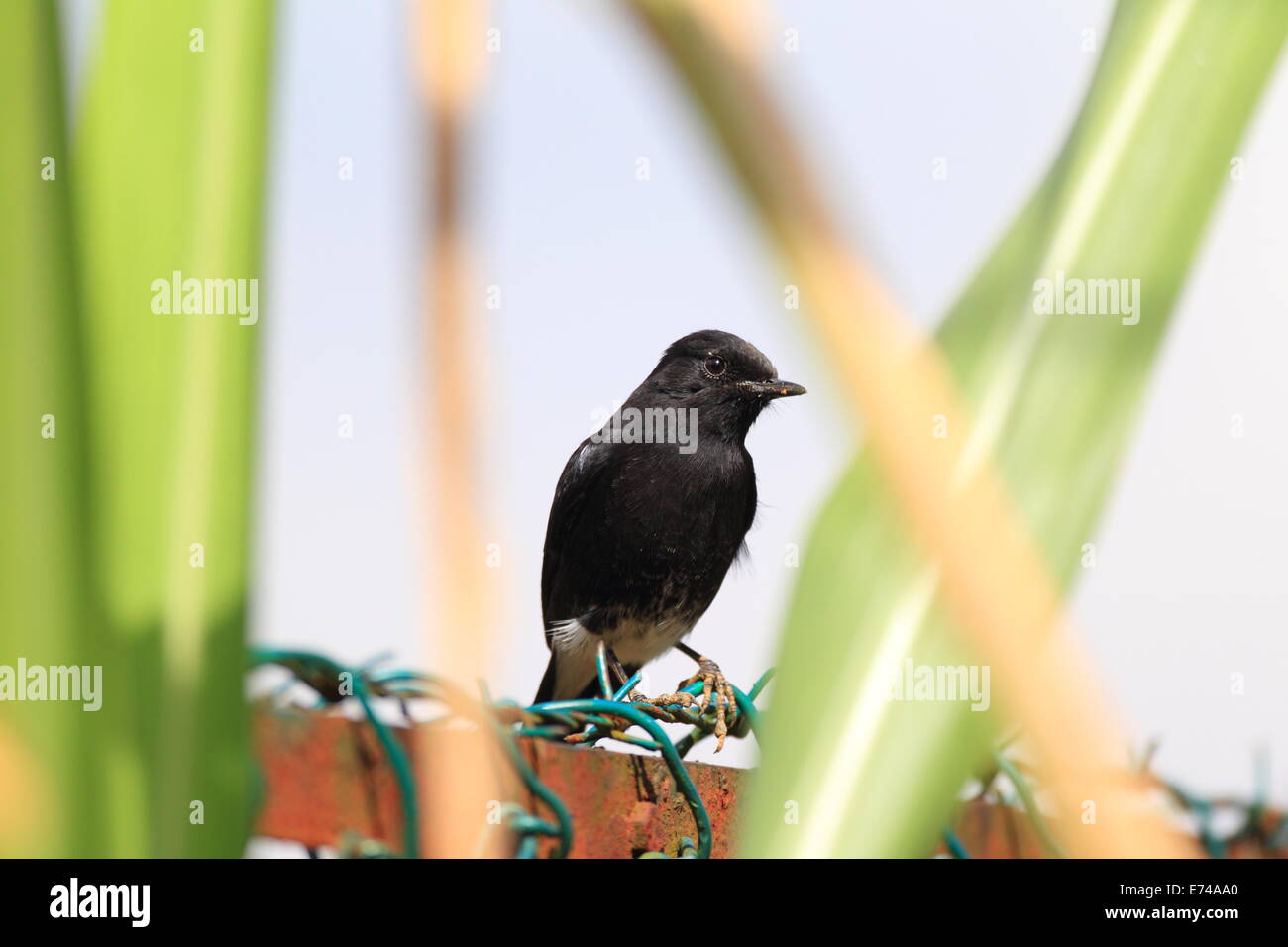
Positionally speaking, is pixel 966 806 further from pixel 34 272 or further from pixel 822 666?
pixel 34 272

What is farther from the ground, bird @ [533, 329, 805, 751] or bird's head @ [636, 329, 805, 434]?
bird's head @ [636, 329, 805, 434]

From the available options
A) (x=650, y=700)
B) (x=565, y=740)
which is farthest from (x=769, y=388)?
(x=565, y=740)

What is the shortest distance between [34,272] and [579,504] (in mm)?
2900

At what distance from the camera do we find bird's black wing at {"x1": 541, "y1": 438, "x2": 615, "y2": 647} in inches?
127

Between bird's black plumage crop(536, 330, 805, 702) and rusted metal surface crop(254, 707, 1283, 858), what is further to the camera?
bird's black plumage crop(536, 330, 805, 702)

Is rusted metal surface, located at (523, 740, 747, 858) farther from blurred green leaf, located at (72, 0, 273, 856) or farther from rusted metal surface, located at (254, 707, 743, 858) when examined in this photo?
blurred green leaf, located at (72, 0, 273, 856)

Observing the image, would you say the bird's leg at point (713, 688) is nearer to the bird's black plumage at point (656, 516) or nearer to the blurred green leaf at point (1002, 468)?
the bird's black plumage at point (656, 516)

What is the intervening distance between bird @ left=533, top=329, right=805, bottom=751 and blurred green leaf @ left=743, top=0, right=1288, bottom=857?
2590 mm

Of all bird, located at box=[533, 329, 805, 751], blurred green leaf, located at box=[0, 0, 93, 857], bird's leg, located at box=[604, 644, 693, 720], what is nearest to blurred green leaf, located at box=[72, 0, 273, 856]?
blurred green leaf, located at box=[0, 0, 93, 857]

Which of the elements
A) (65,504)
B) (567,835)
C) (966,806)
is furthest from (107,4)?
(966,806)

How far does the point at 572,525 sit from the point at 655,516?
0.26m

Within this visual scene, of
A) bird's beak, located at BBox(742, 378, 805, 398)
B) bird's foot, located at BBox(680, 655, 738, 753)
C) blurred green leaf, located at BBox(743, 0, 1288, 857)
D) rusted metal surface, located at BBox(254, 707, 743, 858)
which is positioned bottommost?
bird's foot, located at BBox(680, 655, 738, 753)

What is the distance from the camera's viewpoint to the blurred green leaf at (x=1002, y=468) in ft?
1.14

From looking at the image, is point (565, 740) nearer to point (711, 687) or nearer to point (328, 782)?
point (328, 782)
